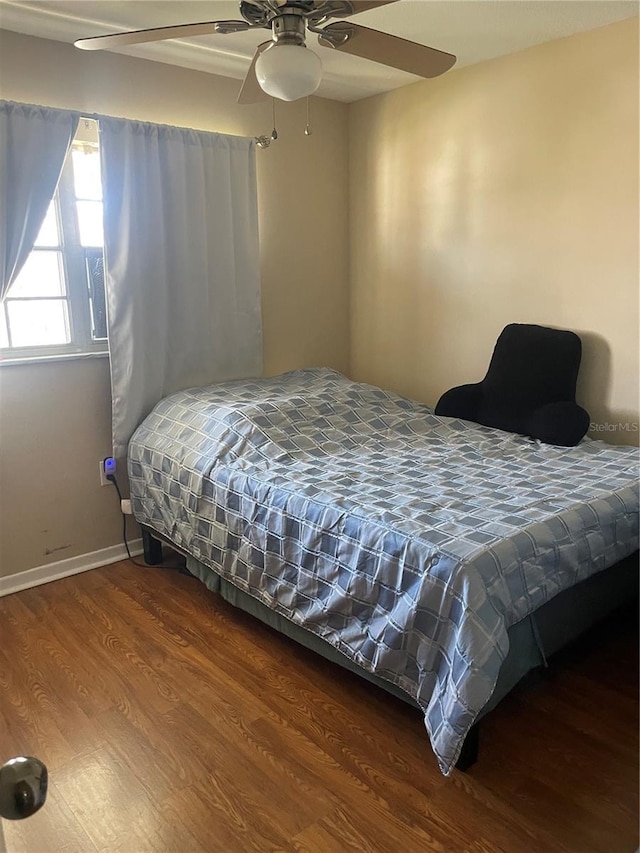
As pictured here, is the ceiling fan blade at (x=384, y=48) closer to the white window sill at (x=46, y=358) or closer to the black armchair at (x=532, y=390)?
the black armchair at (x=532, y=390)

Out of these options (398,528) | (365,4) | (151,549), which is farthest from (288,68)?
(151,549)

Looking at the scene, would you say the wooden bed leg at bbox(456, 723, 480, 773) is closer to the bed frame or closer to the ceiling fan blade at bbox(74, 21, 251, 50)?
the bed frame

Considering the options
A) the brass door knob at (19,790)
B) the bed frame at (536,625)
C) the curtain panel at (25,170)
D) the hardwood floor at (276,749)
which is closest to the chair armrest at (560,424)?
the bed frame at (536,625)

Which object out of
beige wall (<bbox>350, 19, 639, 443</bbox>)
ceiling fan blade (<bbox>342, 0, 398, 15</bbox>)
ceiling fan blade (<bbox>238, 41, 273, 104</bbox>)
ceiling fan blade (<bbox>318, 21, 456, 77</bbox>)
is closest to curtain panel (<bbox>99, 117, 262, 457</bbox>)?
beige wall (<bbox>350, 19, 639, 443</bbox>)

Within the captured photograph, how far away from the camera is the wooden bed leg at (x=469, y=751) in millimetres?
1850

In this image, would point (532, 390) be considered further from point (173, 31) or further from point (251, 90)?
point (173, 31)

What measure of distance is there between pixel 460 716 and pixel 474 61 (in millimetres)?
2911

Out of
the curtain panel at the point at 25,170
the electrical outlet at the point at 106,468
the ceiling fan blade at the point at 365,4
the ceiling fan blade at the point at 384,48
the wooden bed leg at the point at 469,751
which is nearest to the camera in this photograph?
the ceiling fan blade at the point at 365,4

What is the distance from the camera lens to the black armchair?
288 cm

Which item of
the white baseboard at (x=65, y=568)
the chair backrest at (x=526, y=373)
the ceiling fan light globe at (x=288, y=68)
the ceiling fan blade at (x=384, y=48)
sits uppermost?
the ceiling fan blade at (x=384, y=48)

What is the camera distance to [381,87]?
3555 millimetres

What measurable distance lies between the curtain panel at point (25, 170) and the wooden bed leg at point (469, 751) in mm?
2422

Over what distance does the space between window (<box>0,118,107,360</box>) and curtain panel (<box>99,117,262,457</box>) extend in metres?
0.11

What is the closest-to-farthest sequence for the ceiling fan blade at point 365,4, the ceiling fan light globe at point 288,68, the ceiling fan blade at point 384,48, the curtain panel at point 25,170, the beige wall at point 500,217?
the ceiling fan blade at point 365,4
the ceiling fan light globe at point 288,68
the ceiling fan blade at point 384,48
the curtain panel at point 25,170
the beige wall at point 500,217
